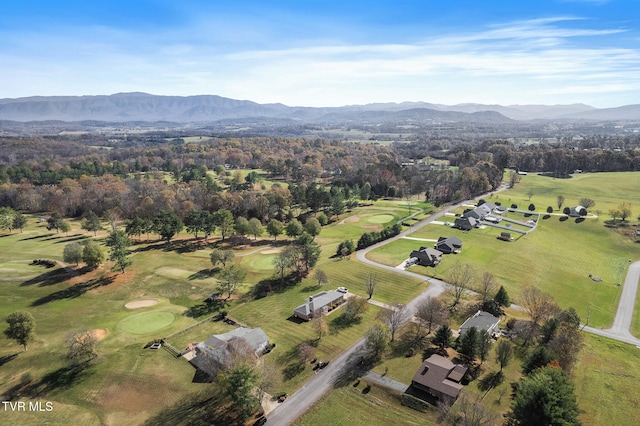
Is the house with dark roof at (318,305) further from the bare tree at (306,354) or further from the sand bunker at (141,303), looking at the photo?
the sand bunker at (141,303)

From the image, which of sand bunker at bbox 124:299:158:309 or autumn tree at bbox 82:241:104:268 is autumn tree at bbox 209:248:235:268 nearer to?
sand bunker at bbox 124:299:158:309

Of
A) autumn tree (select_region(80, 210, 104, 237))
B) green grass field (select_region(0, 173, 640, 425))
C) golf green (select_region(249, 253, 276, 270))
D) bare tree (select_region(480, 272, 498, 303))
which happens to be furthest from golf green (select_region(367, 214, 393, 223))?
autumn tree (select_region(80, 210, 104, 237))

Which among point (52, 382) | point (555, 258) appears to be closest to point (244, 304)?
point (52, 382)

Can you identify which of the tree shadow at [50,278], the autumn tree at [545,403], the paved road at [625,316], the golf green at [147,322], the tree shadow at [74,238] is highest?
the autumn tree at [545,403]

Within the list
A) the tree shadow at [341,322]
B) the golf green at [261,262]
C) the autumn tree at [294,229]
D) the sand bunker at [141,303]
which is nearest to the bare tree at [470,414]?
the tree shadow at [341,322]

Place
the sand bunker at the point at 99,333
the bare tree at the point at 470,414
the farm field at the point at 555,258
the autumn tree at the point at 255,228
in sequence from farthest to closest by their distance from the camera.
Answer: the autumn tree at the point at 255,228
the farm field at the point at 555,258
the sand bunker at the point at 99,333
the bare tree at the point at 470,414

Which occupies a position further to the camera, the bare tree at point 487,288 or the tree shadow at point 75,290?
the tree shadow at point 75,290

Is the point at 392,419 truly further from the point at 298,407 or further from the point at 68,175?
the point at 68,175

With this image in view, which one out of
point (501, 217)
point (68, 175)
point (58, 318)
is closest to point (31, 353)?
point (58, 318)
